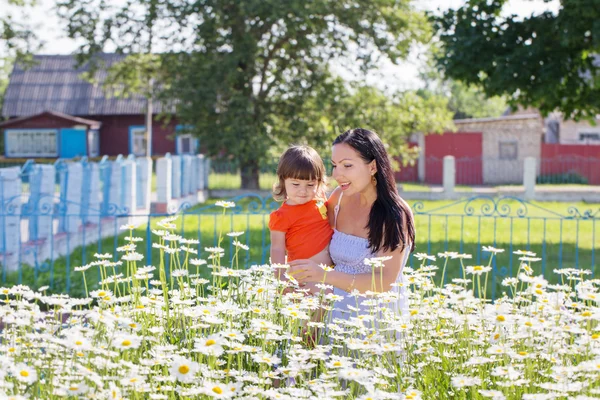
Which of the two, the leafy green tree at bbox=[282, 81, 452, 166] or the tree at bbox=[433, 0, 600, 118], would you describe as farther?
the leafy green tree at bbox=[282, 81, 452, 166]

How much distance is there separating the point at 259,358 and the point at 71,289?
6.01m

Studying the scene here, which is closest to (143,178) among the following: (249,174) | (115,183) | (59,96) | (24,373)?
(115,183)

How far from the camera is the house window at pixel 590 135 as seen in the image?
3197 centimetres

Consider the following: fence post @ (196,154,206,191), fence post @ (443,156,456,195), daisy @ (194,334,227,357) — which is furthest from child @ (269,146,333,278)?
fence post @ (443,156,456,195)

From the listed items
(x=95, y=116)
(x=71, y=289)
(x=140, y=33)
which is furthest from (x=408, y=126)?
(x=95, y=116)

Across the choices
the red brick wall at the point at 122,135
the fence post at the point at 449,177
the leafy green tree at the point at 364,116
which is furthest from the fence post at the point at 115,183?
the red brick wall at the point at 122,135

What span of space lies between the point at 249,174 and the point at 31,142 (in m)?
17.0

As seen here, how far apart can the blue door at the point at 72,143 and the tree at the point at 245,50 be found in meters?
14.5

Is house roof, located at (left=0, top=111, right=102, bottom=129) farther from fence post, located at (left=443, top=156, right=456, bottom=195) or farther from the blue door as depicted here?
fence post, located at (left=443, top=156, right=456, bottom=195)

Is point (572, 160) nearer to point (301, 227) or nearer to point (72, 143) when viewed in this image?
point (72, 143)

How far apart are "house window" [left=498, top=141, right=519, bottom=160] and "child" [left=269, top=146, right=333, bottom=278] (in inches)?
1104

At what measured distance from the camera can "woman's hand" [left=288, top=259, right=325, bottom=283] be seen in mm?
3742

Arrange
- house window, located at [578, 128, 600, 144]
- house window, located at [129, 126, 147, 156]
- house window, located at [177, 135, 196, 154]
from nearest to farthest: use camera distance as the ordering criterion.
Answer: house window, located at [578, 128, 600, 144] < house window, located at [177, 135, 196, 154] < house window, located at [129, 126, 147, 156]

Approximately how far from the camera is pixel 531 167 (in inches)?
896
